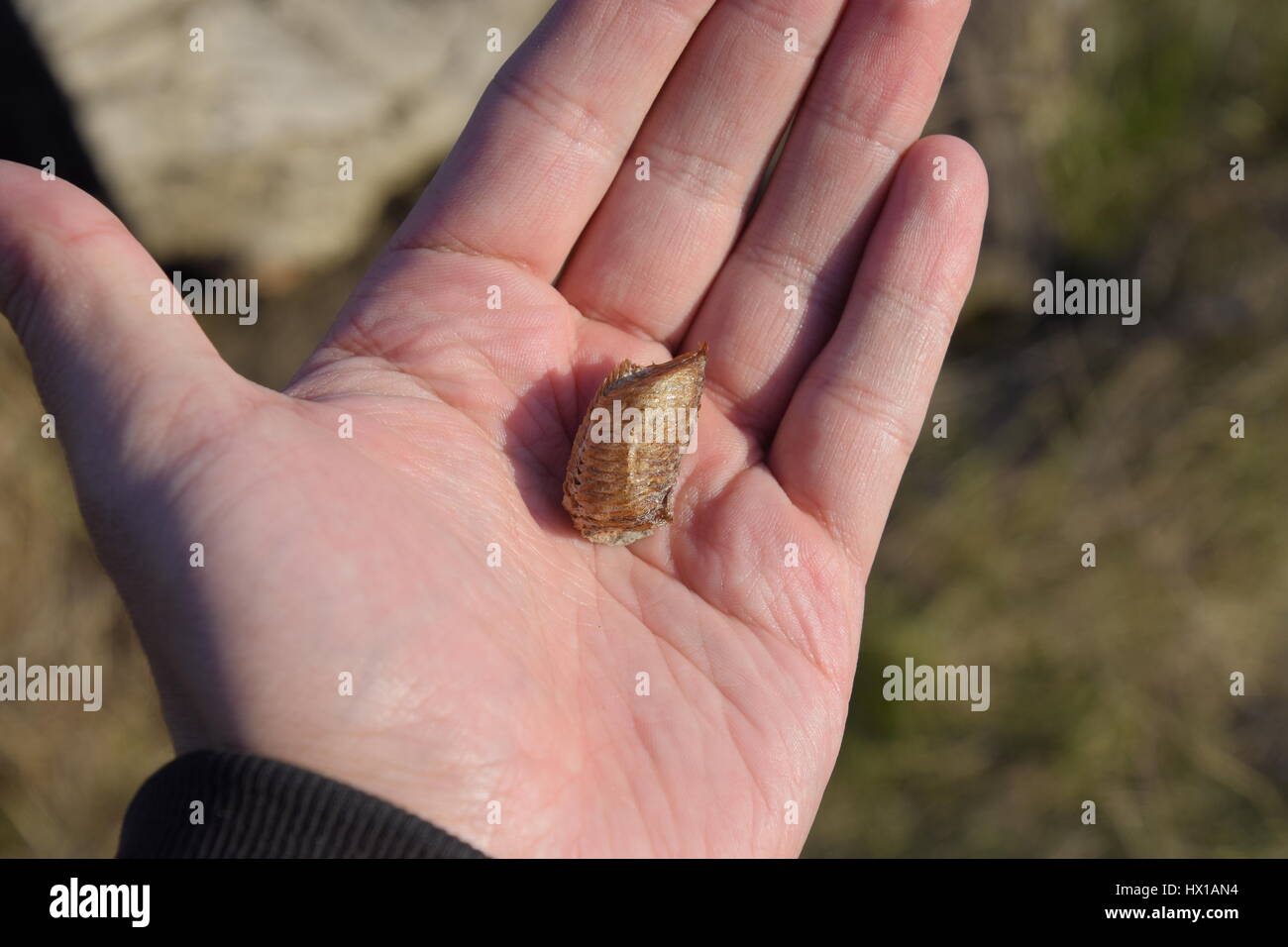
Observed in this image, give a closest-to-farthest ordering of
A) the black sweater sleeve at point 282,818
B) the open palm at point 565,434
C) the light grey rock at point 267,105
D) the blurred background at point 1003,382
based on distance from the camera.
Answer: the black sweater sleeve at point 282,818, the open palm at point 565,434, the blurred background at point 1003,382, the light grey rock at point 267,105

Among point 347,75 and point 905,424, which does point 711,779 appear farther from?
point 347,75

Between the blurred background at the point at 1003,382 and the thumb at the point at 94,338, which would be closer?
the thumb at the point at 94,338

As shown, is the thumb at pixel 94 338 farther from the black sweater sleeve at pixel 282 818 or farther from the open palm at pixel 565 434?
the black sweater sleeve at pixel 282 818

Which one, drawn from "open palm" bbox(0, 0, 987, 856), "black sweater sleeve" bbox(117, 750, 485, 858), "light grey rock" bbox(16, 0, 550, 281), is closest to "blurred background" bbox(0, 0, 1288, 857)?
"light grey rock" bbox(16, 0, 550, 281)

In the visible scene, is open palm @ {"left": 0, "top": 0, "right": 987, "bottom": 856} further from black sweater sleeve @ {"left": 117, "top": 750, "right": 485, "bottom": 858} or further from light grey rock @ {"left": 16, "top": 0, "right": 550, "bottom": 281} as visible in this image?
light grey rock @ {"left": 16, "top": 0, "right": 550, "bottom": 281}

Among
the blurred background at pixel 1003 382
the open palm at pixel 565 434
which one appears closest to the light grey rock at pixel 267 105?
the blurred background at pixel 1003 382

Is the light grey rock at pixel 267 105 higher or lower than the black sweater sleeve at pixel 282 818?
higher
